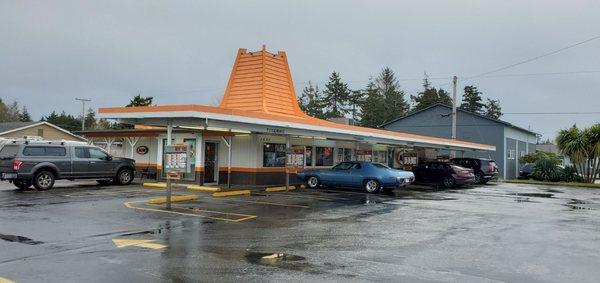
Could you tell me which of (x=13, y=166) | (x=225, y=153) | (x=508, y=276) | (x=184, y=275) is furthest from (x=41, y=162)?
(x=508, y=276)

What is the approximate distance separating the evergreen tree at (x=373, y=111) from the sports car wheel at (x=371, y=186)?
5706 centimetres

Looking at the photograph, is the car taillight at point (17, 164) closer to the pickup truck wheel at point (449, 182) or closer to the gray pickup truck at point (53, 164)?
the gray pickup truck at point (53, 164)

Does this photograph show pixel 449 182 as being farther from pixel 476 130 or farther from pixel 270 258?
pixel 476 130

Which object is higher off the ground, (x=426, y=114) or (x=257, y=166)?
(x=426, y=114)

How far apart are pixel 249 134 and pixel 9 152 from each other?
938cm

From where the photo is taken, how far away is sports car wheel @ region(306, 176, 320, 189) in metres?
22.5

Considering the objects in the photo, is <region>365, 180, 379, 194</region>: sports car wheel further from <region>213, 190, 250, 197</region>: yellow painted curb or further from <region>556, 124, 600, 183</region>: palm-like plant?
<region>556, 124, 600, 183</region>: palm-like plant

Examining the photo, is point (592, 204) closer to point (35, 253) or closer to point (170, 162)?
point (170, 162)

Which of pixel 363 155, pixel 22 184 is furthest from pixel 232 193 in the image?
pixel 363 155

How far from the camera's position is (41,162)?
62.1 feet

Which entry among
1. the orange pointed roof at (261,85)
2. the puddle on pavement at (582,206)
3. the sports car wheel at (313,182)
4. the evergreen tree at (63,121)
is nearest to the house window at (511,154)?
the orange pointed roof at (261,85)

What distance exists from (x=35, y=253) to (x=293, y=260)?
408 centimetres

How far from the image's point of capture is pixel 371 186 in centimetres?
2097

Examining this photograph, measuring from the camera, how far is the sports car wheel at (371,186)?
20.8 metres
